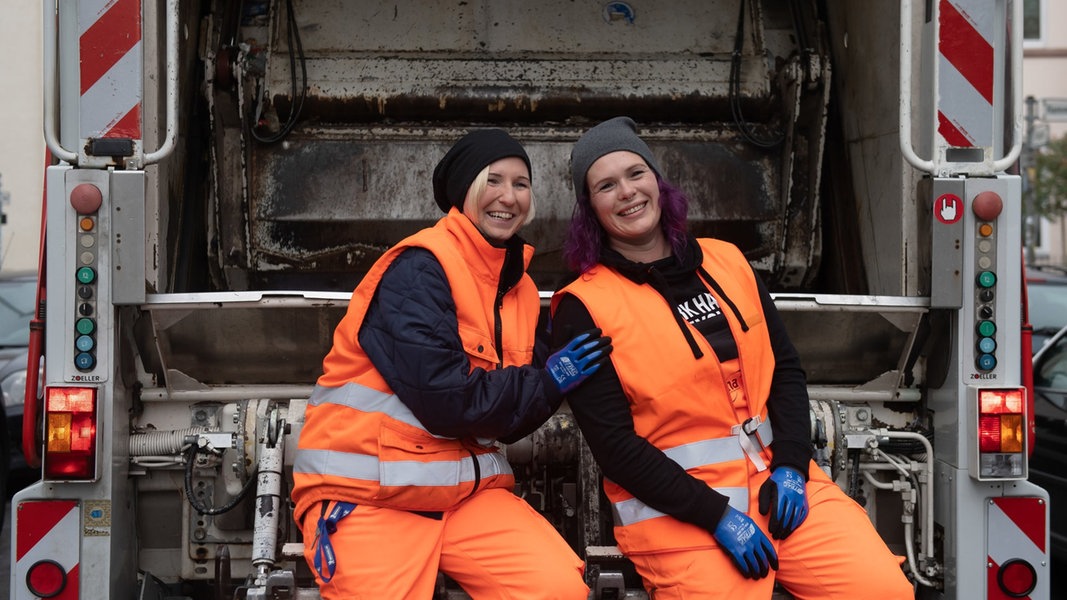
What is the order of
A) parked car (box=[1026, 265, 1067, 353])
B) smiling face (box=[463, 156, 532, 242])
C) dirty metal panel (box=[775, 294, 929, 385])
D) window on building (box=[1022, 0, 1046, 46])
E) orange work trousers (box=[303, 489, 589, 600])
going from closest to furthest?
orange work trousers (box=[303, 489, 589, 600])
smiling face (box=[463, 156, 532, 242])
dirty metal panel (box=[775, 294, 929, 385])
parked car (box=[1026, 265, 1067, 353])
window on building (box=[1022, 0, 1046, 46])

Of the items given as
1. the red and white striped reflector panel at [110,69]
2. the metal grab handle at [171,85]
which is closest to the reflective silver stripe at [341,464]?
the metal grab handle at [171,85]

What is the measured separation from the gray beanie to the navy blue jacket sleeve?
0.48 m

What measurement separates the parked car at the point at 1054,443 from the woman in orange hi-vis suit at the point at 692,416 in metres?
2.31

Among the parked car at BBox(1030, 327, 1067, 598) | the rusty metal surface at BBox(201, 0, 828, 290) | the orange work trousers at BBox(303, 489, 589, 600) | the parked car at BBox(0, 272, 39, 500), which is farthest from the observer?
the parked car at BBox(0, 272, 39, 500)

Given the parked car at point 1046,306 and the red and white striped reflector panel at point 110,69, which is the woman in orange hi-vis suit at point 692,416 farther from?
the parked car at point 1046,306

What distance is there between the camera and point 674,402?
2479mm

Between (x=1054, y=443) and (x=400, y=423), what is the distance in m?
3.26

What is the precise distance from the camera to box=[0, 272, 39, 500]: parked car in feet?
18.4

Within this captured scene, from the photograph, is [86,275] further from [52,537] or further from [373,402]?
[373,402]

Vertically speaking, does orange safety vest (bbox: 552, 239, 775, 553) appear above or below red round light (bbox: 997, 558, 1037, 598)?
above

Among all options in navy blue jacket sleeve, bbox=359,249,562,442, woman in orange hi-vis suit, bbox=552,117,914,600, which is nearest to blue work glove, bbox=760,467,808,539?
woman in orange hi-vis suit, bbox=552,117,914,600

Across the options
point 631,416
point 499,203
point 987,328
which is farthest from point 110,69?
point 987,328

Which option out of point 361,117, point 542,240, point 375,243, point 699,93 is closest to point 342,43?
point 361,117

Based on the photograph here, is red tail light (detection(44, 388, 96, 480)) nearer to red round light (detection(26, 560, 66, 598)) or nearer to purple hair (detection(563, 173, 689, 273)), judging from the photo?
red round light (detection(26, 560, 66, 598))
